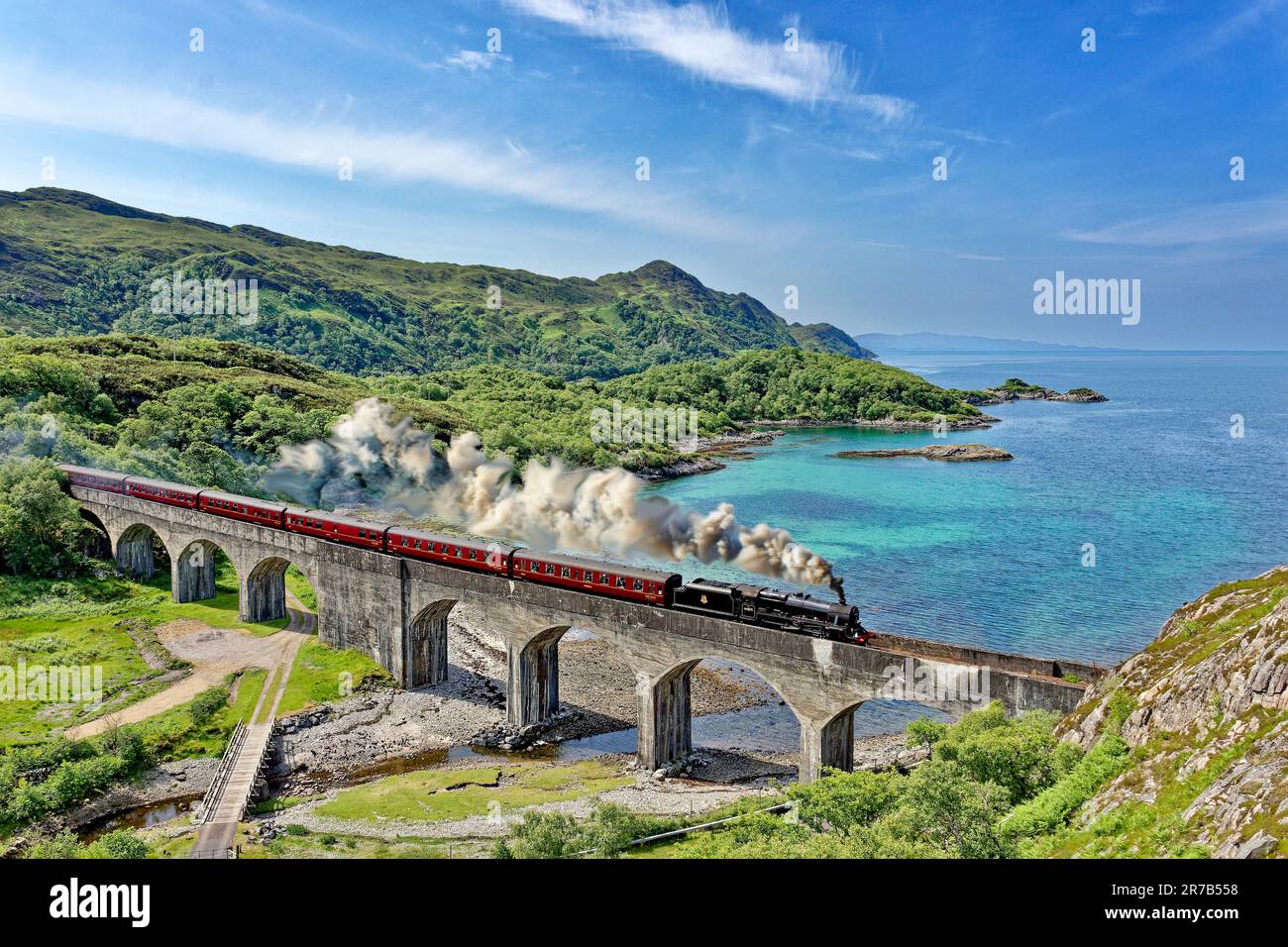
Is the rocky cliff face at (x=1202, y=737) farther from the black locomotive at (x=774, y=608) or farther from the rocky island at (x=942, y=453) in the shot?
the rocky island at (x=942, y=453)

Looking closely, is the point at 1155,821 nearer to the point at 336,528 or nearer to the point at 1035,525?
the point at 336,528

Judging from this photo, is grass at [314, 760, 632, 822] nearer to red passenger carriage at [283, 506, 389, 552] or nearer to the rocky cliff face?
red passenger carriage at [283, 506, 389, 552]

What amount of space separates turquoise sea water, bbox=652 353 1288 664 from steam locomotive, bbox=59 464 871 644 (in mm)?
24933

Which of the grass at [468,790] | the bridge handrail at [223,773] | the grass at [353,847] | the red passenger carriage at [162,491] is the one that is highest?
the red passenger carriage at [162,491]

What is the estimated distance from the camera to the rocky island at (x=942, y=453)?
433 feet

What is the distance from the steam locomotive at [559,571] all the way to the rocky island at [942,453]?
105m

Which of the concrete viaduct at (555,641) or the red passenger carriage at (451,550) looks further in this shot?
the red passenger carriage at (451,550)

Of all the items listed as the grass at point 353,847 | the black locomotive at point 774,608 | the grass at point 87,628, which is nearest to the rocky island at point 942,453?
the grass at point 87,628

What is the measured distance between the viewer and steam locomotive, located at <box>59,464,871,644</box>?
105ft

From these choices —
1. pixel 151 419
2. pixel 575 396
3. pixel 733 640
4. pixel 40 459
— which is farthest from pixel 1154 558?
pixel 575 396

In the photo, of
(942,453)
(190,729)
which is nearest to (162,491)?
(190,729)

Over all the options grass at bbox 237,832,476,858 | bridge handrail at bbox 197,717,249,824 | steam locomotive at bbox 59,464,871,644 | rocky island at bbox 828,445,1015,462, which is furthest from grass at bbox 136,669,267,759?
rocky island at bbox 828,445,1015,462

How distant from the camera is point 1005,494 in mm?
103750
